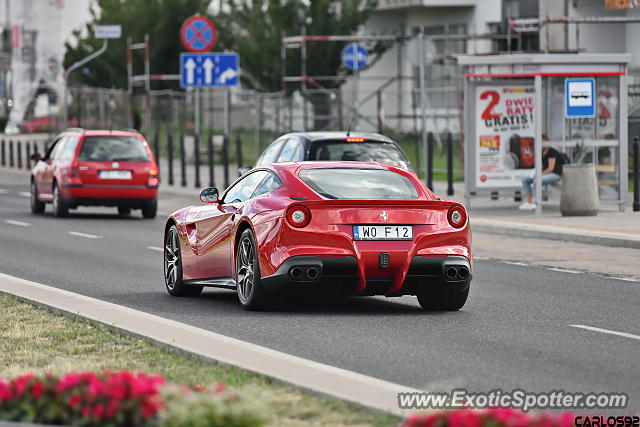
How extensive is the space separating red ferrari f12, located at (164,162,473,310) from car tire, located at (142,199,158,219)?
14340 millimetres

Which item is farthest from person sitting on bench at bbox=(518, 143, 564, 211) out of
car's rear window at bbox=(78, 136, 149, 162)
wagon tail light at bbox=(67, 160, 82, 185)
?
wagon tail light at bbox=(67, 160, 82, 185)

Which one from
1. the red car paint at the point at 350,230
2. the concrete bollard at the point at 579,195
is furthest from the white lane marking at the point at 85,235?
the red car paint at the point at 350,230

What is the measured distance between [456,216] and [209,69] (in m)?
21.0

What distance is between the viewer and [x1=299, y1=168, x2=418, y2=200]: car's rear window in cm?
1286

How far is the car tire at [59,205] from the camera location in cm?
2745

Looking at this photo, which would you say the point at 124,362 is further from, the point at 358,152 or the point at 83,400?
the point at 358,152

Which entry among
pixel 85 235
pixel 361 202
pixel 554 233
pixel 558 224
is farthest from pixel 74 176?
pixel 361 202

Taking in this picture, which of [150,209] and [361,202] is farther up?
[361,202]

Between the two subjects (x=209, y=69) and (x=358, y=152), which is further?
(x=209, y=69)

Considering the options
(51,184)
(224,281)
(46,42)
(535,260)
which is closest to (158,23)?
(46,42)

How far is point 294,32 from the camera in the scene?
5675cm

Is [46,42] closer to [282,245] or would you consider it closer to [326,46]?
[326,46]

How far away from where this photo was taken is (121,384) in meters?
6.53

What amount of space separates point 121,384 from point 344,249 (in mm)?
5919
